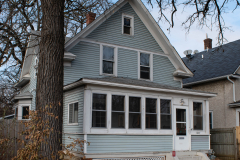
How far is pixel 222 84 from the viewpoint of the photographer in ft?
57.6

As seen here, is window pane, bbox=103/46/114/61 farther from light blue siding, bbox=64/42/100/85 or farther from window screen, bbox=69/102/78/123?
window screen, bbox=69/102/78/123

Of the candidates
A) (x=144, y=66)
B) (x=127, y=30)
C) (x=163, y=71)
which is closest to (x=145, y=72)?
(x=144, y=66)

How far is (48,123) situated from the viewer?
652 cm

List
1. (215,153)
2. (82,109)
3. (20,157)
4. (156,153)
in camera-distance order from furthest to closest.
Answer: (215,153) < (156,153) < (82,109) < (20,157)

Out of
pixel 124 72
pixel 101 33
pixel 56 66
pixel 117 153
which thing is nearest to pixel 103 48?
pixel 101 33

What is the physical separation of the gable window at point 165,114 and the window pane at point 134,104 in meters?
1.27

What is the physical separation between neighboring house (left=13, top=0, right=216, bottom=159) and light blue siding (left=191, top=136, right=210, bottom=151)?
0.16 ft

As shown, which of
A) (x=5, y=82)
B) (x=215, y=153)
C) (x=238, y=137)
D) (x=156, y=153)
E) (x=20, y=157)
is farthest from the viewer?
(x=5, y=82)

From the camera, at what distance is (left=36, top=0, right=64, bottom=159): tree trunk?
6.77 meters

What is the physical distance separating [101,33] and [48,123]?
810cm

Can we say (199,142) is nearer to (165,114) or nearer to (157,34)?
(165,114)

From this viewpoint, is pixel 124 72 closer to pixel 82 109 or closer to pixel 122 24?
pixel 122 24

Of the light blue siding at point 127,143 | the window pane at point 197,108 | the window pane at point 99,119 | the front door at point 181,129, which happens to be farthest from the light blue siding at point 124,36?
the light blue siding at point 127,143

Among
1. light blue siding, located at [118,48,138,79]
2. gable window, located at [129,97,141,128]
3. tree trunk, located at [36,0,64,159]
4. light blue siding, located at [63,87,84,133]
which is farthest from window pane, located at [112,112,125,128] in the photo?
tree trunk, located at [36,0,64,159]
